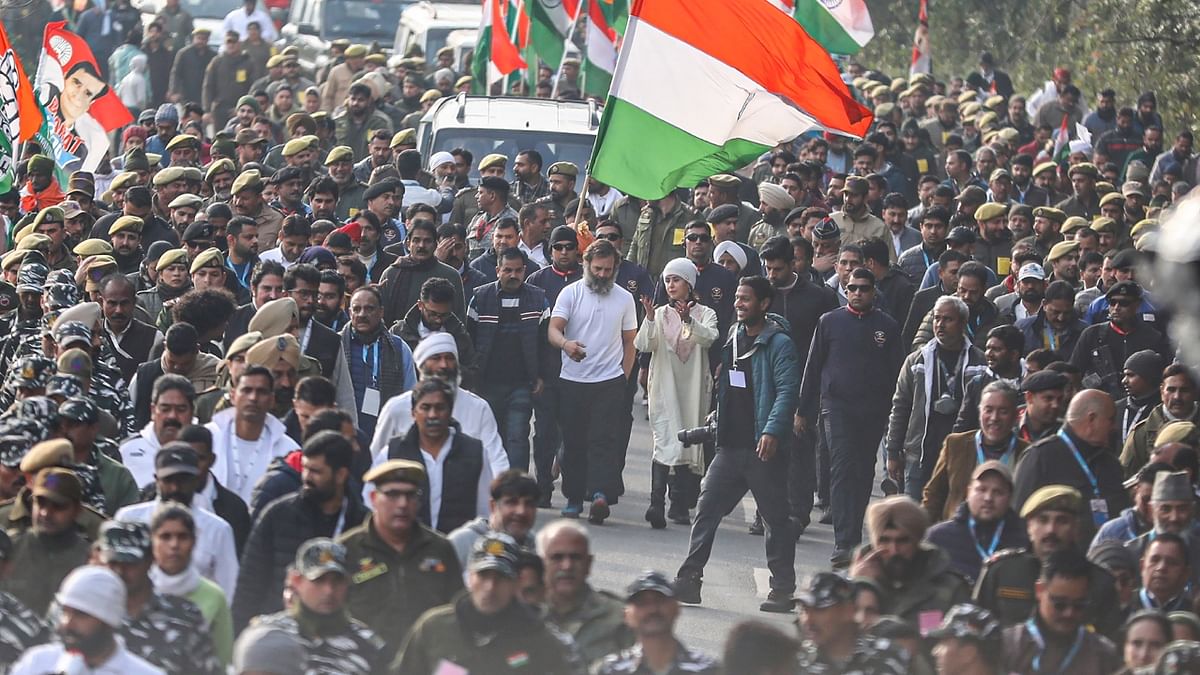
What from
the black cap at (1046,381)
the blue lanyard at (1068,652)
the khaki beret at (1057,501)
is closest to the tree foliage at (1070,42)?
the black cap at (1046,381)

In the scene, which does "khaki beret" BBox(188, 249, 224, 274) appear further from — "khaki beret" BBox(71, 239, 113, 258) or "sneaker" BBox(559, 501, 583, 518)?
"sneaker" BBox(559, 501, 583, 518)

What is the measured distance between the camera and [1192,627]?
28.1 feet

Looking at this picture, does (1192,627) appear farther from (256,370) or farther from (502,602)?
(256,370)

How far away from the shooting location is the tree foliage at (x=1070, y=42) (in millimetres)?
22922

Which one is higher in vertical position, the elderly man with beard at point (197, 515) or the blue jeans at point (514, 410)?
the blue jeans at point (514, 410)

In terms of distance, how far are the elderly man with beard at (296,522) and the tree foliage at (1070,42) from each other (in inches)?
570

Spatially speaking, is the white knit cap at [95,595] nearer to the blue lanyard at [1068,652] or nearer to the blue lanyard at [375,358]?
the blue lanyard at [1068,652]

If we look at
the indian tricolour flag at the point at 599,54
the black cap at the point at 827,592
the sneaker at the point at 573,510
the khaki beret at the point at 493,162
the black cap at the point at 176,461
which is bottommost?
the sneaker at the point at 573,510

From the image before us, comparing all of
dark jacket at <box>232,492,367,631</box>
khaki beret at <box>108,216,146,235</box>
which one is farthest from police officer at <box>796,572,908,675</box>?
khaki beret at <box>108,216,146,235</box>

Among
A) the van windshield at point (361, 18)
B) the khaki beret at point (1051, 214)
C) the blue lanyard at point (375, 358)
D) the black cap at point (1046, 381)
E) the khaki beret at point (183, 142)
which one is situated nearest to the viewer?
the black cap at point (1046, 381)

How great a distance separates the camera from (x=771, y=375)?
44.1ft

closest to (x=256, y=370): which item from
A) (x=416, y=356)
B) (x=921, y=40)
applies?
(x=416, y=356)

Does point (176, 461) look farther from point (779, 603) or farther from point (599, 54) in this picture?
point (599, 54)

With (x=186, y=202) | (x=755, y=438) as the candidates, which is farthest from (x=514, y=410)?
(x=186, y=202)
